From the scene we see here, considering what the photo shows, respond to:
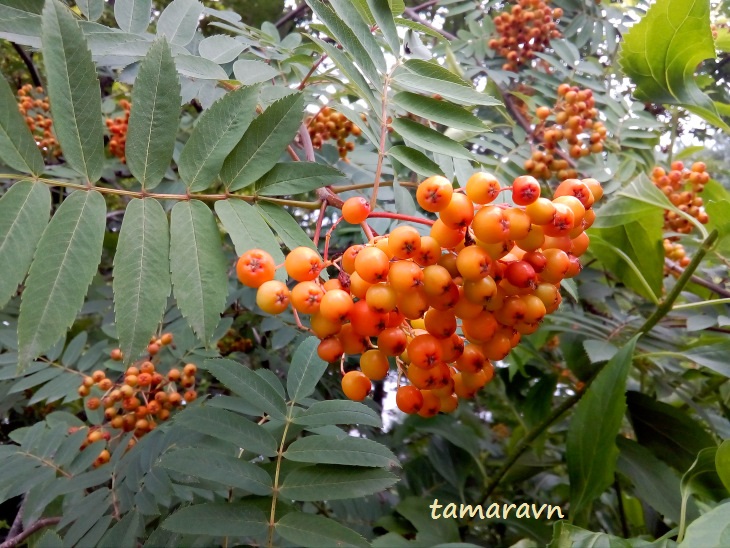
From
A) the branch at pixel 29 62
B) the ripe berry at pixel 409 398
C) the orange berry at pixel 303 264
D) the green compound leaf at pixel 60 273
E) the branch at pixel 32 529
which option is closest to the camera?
the green compound leaf at pixel 60 273

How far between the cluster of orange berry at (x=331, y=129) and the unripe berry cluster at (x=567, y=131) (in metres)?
0.79

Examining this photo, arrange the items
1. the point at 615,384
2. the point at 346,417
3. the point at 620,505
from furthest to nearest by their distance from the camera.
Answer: the point at 620,505 < the point at 615,384 < the point at 346,417

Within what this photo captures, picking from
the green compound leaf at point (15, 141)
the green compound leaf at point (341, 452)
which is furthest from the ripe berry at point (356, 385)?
the green compound leaf at point (15, 141)

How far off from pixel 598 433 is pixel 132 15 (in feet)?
5.28

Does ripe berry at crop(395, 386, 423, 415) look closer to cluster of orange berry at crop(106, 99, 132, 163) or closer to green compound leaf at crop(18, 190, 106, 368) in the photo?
green compound leaf at crop(18, 190, 106, 368)

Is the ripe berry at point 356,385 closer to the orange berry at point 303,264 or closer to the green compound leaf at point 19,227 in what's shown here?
the orange berry at point 303,264

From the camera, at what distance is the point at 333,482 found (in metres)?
1.12

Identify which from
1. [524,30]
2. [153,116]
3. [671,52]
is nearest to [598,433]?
[671,52]

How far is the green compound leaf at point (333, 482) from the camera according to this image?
1.09m

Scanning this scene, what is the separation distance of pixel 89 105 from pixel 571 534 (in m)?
1.23

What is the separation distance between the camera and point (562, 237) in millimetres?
944

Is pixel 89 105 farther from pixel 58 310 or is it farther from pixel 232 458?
pixel 232 458

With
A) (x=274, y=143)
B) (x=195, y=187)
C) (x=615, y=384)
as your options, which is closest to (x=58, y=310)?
(x=195, y=187)

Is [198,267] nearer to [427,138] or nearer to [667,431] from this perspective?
[427,138]
